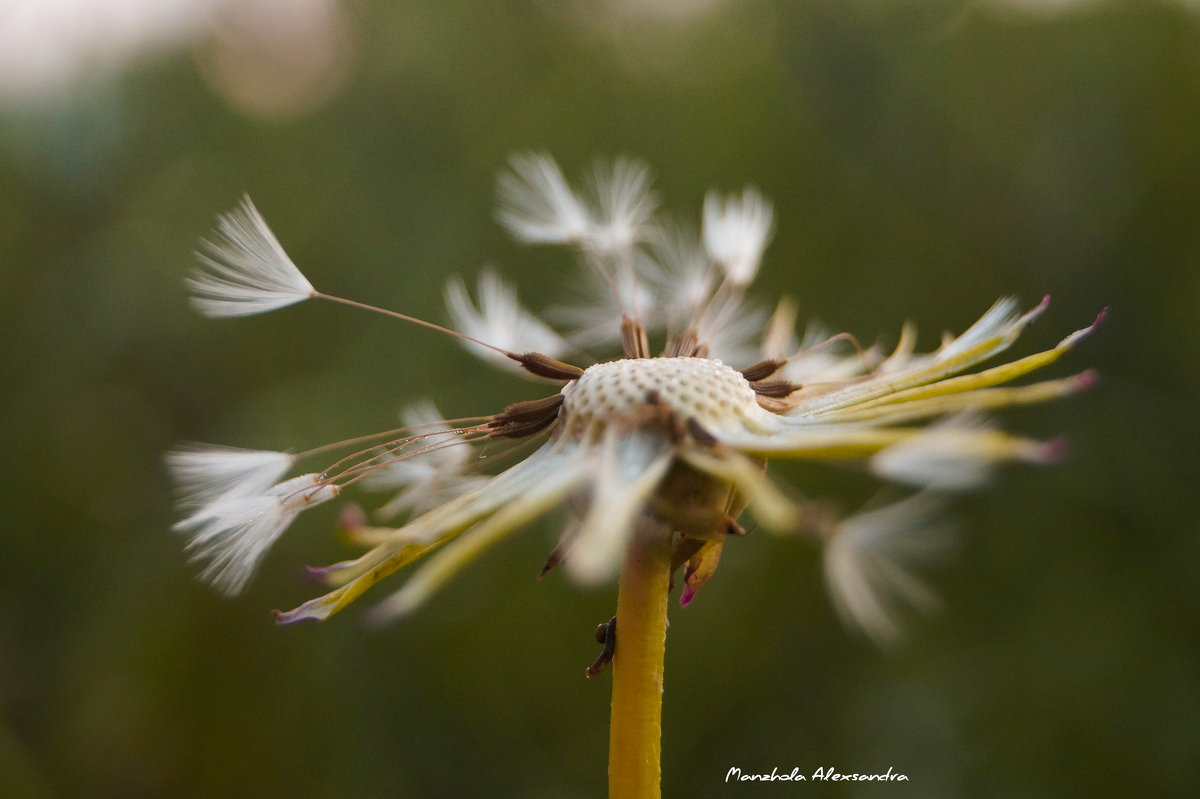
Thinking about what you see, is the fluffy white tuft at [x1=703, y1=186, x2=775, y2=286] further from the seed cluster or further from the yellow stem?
the yellow stem

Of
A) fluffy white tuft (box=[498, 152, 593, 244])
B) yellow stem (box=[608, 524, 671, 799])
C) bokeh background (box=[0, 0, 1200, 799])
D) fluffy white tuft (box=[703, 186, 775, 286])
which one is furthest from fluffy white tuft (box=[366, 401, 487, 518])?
bokeh background (box=[0, 0, 1200, 799])

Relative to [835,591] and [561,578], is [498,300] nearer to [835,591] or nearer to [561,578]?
[835,591]

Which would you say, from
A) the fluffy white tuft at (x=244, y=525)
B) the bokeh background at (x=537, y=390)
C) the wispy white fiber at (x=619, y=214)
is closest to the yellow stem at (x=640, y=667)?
the fluffy white tuft at (x=244, y=525)

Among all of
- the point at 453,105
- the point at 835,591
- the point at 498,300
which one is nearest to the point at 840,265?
the point at 453,105

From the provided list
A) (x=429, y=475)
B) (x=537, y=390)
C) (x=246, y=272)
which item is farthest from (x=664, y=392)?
(x=537, y=390)

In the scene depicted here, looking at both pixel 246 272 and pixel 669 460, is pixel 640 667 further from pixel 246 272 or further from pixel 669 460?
pixel 246 272

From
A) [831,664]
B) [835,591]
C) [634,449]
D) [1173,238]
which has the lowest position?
[835,591]
